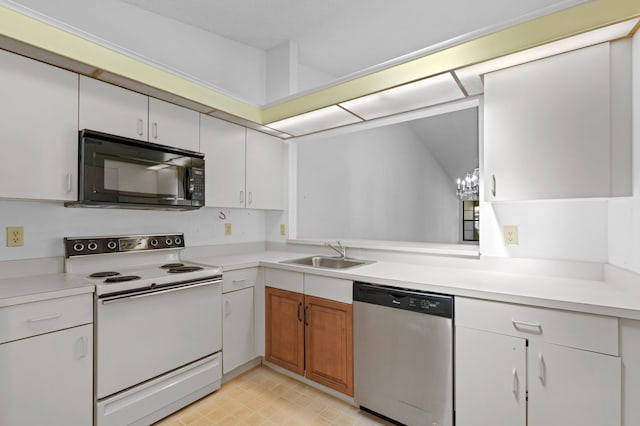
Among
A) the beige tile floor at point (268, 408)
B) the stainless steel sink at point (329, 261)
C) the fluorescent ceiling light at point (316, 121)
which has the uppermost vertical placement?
the fluorescent ceiling light at point (316, 121)

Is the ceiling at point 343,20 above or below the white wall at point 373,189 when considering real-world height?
above

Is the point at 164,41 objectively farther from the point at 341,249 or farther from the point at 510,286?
the point at 510,286

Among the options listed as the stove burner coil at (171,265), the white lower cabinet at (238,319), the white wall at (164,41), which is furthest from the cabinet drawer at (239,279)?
the white wall at (164,41)

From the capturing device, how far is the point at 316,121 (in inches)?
105

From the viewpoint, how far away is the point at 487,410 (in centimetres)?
152

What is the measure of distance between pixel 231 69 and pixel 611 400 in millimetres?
3432

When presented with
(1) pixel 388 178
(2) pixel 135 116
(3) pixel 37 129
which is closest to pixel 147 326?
(3) pixel 37 129

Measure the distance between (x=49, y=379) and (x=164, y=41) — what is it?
7.90 feet

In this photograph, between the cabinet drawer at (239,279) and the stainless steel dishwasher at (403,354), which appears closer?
the stainless steel dishwasher at (403,354)

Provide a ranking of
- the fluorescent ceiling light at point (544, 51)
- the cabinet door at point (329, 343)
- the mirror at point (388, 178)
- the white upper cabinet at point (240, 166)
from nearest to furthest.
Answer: the fluorescent ceiling light at point (544, 51), the cabinet door at point (329, 343), the white upper cabinet at point (240, 166), the mirror at point (388, 178)

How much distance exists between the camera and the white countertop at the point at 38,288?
1419 millimetres

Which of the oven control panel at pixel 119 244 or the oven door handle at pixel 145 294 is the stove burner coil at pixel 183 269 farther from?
the oven control panel at pixel 119 244

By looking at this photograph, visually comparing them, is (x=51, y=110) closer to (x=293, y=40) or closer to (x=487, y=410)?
(x=293, y=40)

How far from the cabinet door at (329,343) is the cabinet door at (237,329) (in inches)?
21.1
